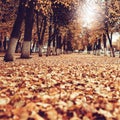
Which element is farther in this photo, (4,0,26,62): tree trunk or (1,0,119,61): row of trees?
(1,0,119,61): row of trees

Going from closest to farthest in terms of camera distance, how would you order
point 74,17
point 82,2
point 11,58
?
1. point 11,58
2. point 82,2
3. point 74,17

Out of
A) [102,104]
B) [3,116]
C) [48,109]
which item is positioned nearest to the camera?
[3,116]

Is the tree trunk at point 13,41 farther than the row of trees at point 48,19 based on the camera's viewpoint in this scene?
No

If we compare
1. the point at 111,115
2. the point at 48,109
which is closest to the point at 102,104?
the point at 111,115

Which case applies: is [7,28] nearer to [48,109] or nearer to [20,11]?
[20,11]

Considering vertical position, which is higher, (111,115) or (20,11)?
(20,11)

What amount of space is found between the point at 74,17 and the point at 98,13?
36.7 feet

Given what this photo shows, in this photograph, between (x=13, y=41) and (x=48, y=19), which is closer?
(x=13, y=41)

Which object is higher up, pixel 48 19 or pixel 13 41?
pixel 48 19

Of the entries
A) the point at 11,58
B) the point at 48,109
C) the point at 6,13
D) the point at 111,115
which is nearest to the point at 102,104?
the point at 111,115

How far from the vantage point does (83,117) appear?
4.44 m

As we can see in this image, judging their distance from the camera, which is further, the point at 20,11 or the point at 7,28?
the point at 7,28

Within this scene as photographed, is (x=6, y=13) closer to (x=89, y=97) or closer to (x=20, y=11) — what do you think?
(x=20, y=11)

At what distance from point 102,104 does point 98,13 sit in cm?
4796
